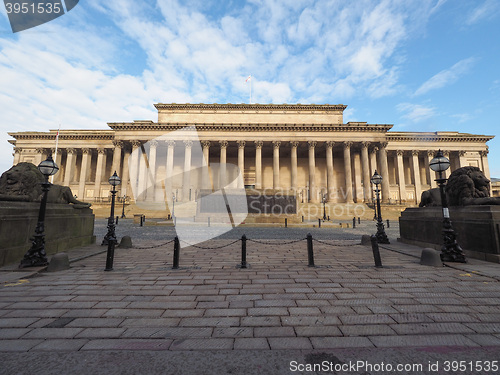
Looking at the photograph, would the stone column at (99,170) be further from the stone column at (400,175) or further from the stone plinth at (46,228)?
the stone column at (400,175)

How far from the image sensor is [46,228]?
796 centimetres

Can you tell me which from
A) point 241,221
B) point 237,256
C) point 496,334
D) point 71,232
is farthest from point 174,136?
point 496,334

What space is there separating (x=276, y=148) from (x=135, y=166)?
25724mm

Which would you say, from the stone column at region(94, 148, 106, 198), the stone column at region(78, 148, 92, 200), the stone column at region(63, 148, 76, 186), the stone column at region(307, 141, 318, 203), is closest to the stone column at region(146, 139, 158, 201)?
the stone column at region(94, 148, 106, 198)

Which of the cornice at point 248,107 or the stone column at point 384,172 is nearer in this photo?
the stone column at point 384,172

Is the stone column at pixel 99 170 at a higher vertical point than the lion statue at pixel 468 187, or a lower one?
higher

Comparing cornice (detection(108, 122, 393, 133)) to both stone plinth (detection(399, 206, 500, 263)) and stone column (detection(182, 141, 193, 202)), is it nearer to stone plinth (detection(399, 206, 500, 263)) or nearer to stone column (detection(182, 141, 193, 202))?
stone column (detection(182, 141, 193, 202))

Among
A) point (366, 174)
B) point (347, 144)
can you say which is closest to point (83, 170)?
point (347, 144)

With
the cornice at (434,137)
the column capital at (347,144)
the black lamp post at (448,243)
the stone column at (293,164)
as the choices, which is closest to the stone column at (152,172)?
the stone column at (293,164)

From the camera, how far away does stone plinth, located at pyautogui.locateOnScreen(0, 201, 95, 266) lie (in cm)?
650

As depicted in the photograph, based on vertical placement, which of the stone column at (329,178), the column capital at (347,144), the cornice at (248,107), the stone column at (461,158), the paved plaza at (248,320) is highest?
the cornice at (248,107)

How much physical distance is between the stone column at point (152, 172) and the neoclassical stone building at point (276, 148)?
180mm

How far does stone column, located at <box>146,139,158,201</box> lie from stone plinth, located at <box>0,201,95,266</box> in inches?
1285

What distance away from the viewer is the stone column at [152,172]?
41438mm
